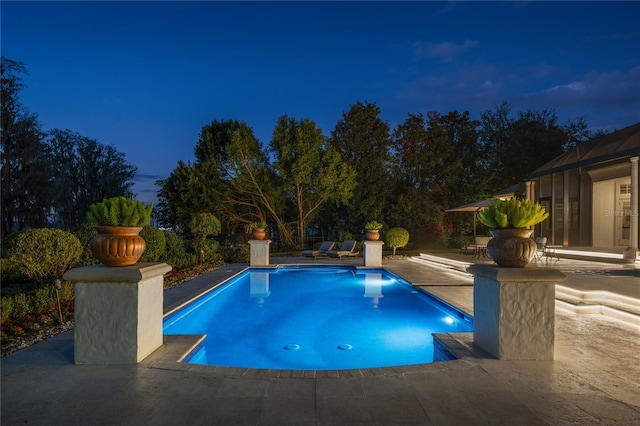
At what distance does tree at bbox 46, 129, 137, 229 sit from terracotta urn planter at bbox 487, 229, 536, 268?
31163mm

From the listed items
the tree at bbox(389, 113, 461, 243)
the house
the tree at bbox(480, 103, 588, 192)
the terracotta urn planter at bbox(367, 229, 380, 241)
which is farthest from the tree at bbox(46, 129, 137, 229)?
the house

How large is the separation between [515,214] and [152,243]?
30.1 ft

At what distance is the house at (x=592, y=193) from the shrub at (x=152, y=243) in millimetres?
14751

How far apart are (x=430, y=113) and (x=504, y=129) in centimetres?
917

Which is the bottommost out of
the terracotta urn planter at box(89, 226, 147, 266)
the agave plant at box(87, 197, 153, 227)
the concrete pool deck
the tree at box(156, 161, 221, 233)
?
the concrete pool deck

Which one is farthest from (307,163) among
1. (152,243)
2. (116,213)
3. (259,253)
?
(116,213)

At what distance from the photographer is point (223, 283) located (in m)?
9.23

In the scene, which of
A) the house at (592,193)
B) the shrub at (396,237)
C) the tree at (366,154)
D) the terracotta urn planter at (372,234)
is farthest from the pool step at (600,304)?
the tree at (366,154)

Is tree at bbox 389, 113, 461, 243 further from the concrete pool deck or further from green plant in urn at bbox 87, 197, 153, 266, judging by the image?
green plant in urn at bbox 87, 197, 153, 266

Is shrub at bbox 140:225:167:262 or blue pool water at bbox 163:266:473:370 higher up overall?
shrub at bbox 140:225:167:262

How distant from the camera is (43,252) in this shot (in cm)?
639

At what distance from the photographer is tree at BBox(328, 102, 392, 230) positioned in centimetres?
2084

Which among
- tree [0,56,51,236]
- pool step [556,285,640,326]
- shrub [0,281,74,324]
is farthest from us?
tree [0,56,51,236]

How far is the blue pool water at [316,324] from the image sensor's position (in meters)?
4.82
